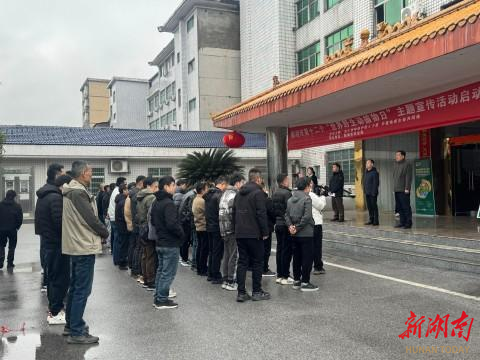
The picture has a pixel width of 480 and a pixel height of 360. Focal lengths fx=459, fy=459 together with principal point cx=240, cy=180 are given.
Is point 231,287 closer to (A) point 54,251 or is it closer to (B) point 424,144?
(A) point 54,251

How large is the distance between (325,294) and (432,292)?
131 cm

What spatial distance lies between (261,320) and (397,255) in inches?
160

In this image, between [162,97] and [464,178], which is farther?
[162,97]

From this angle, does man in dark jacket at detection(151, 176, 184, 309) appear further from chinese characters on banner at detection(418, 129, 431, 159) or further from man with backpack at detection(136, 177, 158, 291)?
chinese characters on banner at detection(418, 129, 431, 159)

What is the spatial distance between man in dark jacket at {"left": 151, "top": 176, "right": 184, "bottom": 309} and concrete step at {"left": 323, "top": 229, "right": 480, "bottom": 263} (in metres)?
4.36

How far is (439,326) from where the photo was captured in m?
4.41

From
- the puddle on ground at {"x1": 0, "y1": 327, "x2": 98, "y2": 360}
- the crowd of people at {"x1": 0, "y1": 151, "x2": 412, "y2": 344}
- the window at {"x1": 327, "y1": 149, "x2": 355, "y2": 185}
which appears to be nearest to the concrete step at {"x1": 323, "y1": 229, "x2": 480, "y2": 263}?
the crowd of people at {"x1": 0, "y1": 151, "x2": 412, "y2": 344}

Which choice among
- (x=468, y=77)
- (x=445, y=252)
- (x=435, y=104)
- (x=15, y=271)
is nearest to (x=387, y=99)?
(x=435, y=104)

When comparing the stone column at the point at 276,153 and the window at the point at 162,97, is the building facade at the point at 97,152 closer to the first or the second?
the stone column at the point at 276,153

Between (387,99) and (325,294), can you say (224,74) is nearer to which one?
(387,99)

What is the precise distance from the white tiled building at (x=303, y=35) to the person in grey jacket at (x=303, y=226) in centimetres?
1104

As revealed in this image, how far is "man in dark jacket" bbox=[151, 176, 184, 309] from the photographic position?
17.6 ft

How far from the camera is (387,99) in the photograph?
31.9ft

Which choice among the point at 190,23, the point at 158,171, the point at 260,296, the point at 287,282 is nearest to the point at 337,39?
the point at 158,171
